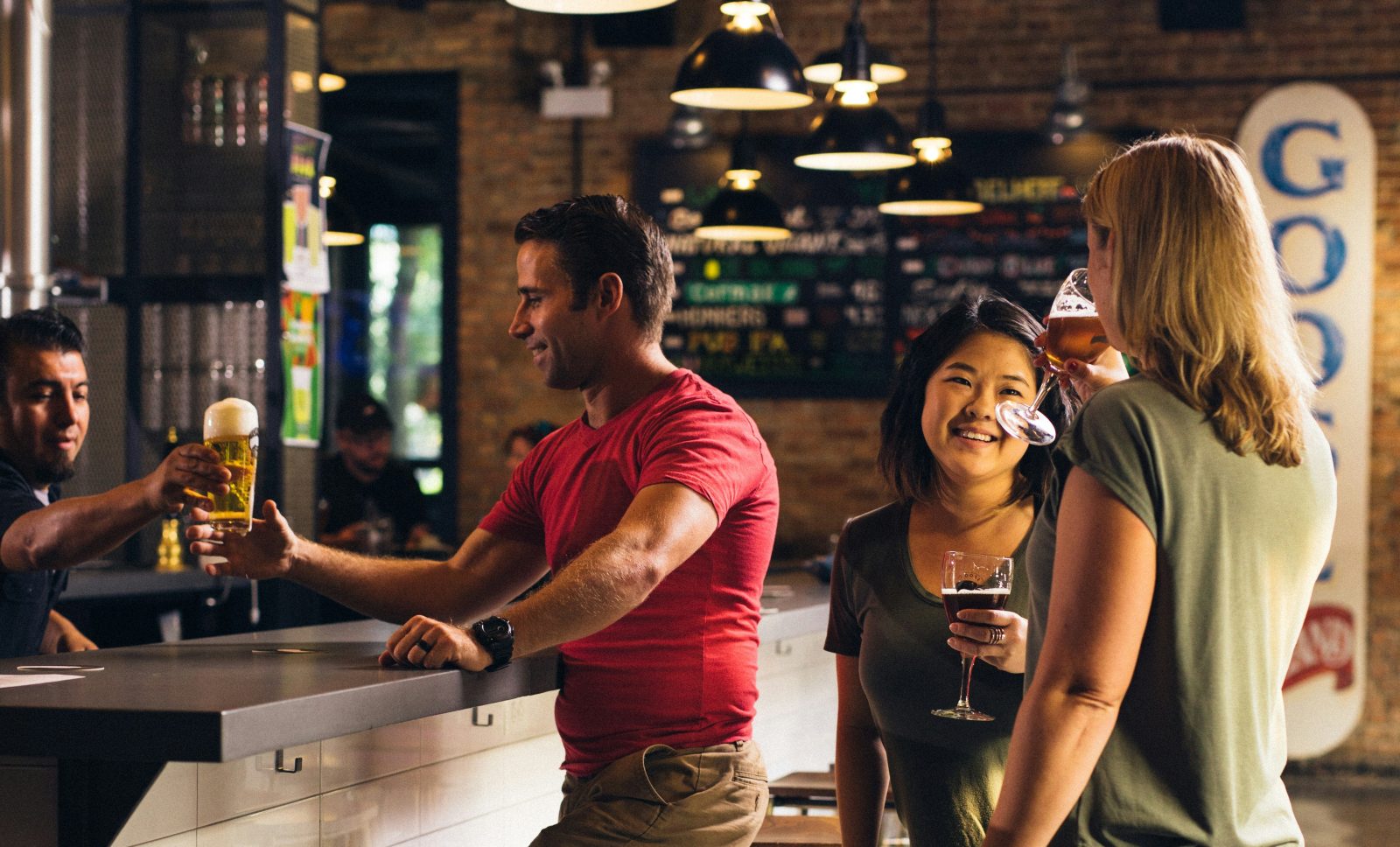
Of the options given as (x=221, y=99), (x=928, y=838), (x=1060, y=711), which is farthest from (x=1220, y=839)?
(x=221, y=99)

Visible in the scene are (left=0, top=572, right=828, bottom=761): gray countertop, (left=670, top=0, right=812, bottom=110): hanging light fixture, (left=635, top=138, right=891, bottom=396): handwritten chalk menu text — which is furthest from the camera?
(left=635, top=138, right=891, bottom=396): handwritten chalk menu text

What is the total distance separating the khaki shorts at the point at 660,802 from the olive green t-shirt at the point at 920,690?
23cm

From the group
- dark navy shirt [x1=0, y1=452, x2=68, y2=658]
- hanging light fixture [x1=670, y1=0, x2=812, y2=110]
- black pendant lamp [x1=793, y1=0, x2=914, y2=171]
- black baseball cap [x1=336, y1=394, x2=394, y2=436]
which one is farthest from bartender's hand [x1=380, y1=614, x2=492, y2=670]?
black baseball cap [x1=336, y1=394, x2=394, y2=436]

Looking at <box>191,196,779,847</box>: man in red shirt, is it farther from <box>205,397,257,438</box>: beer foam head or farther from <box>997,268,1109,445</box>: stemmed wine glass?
<box>997,268,1109,445</box>: stemmed wine glass

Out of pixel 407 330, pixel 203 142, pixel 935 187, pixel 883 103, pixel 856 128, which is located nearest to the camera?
pixel 856 128

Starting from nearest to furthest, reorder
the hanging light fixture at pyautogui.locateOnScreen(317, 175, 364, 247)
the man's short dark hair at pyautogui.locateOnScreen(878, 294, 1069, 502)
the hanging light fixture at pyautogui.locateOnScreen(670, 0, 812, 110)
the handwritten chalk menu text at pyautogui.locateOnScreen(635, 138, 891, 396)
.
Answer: the man's short dark hair at pyautogui.locateOnScreen(878, 294, 1069, 502) < the hanging light fixture at pyautogui.locateOnScreen(670, 0, 812, 110) < the handwritten chalk menu text at pyautogui.locateOnScreen(635, 138, 891, 396) < the hanging light fixture at pyautogui.locateOnScreen(317, 175, 364, 247)

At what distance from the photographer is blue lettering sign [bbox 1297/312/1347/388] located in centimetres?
704

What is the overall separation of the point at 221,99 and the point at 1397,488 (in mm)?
5308

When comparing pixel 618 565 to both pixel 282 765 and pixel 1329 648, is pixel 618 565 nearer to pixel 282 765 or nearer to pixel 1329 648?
pixel 282 765

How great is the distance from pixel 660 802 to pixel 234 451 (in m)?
0.76

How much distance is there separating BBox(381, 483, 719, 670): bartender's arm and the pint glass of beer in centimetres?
34

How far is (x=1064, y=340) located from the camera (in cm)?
196

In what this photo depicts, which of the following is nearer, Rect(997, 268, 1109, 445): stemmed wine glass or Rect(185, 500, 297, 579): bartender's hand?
Rect(997, 268, 1109, 445): stemmed wine glass

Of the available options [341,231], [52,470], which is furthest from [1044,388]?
[341,231]
